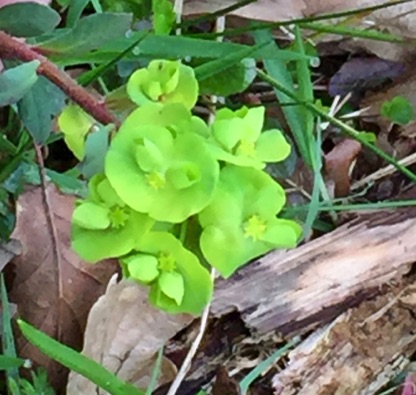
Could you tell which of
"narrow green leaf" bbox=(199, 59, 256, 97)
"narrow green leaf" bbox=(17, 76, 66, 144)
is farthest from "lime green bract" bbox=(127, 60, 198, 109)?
"narrow green leaf" bbox=(199, 59, 256, 97)

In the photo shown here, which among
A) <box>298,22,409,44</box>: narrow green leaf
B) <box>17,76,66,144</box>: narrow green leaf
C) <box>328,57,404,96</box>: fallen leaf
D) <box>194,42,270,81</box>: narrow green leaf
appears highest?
<box>17,76,66,144</box>: narrow green leaf

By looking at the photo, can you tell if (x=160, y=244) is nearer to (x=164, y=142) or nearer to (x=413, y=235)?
(x=164, y=142)

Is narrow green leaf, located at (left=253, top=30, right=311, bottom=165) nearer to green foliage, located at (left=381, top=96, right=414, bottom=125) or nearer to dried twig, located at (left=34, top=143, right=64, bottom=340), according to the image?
green foliage, located at (left=381, top=96, right=414, bottom=125)

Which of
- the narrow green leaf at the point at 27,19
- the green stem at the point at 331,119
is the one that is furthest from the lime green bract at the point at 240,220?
the green stem at the point at 331,119

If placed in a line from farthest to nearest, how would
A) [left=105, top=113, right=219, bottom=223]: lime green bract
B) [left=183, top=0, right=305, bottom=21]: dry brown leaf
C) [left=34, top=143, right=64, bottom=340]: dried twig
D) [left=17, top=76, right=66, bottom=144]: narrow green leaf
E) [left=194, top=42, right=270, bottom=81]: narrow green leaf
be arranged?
[left=183, top=0, right=305, bottom=21]: dry brown leaf, [left=34, top=143, right=64, bottom=340]: dried twig, [left=194, top=42, right=270, bottom=81]: narrow green leaf, [left=17, top=76, right=66, bottom=144]: narrow green leaf, [left=105, top=113, right=219, bottom=223]: lime green bract

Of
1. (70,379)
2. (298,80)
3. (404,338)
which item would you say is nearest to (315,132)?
(298,80)

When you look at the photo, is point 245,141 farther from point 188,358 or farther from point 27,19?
point 188,358
